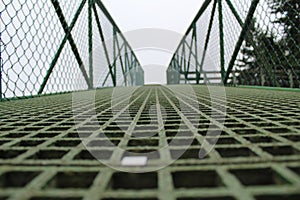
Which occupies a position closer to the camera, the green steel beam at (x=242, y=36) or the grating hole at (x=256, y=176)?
the grating hole at (x=256, y=176)

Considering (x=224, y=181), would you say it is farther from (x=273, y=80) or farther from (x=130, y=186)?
(x=273, y=80)

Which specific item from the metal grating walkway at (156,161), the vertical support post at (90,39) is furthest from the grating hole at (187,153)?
the vertical support post at (90,39)

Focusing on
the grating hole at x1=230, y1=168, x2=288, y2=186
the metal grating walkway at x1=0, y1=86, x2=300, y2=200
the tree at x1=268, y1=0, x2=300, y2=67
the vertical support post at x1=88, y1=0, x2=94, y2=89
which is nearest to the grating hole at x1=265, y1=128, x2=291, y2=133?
the metal grating walkway at x1=0, y1=86, x2=300, y2=200

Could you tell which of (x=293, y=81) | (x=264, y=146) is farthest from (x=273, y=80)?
(x=264, y=146)

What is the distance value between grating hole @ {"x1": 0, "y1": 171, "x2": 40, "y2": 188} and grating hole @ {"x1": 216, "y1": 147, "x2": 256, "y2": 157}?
28 centimetres

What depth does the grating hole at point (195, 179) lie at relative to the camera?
34cm

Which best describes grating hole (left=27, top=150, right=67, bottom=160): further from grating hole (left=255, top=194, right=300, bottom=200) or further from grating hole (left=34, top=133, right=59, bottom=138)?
grating hole (left=255, top=194, right=300, bottom=200)

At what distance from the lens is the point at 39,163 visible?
0.38 m

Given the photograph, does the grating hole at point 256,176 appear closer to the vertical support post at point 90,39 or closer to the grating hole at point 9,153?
the grating hole at point 9,153

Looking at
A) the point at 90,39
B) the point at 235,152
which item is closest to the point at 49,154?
the point at 235,152

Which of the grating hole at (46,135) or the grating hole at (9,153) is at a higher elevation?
the grating hole at (46,135)

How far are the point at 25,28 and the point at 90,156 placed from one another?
1.16 metres

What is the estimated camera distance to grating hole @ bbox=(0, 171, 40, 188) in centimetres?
34

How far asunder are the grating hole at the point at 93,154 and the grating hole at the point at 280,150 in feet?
0.84
